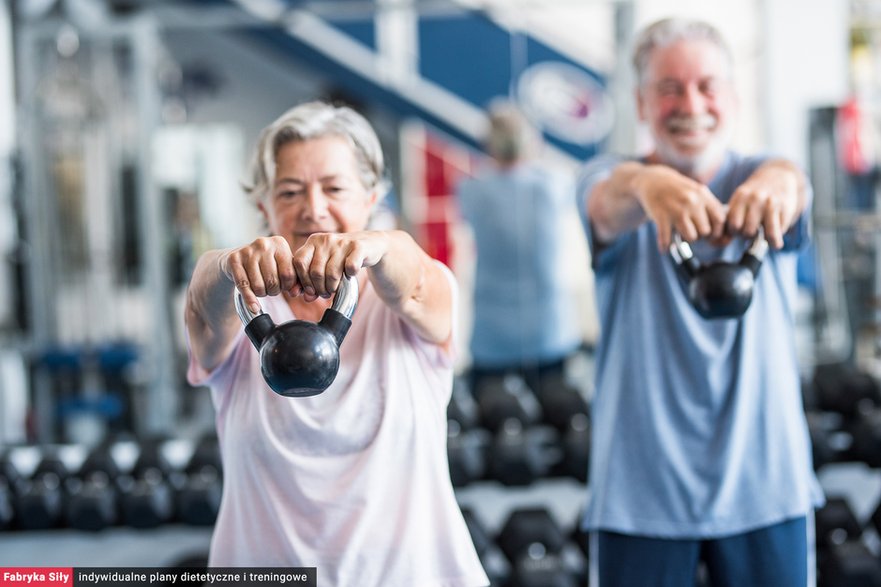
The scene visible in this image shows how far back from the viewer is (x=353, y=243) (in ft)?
3.35

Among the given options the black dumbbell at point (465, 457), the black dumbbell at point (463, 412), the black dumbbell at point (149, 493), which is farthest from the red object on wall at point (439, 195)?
the black dumbbell at point (149, 493)

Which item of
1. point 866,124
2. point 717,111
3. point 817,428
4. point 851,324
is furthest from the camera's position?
point 866,124

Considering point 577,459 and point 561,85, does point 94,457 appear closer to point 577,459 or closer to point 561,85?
point 577,459

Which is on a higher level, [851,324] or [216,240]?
[216,240]

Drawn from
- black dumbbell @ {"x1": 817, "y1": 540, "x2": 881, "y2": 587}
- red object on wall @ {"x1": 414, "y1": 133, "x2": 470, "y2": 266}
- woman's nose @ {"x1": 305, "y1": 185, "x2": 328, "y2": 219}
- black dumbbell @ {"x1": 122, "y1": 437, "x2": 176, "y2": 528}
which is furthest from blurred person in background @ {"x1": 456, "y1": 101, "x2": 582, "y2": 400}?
woman's nose @ {"x1": 305, "y1": 185, "x2": 328, "y2": 219}

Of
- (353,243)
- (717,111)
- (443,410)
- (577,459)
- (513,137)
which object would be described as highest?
(513,137)

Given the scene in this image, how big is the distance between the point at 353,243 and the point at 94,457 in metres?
2.31

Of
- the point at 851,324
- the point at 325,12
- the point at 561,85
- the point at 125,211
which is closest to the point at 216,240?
the point at 125,211

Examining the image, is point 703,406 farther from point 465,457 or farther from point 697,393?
point 465,457

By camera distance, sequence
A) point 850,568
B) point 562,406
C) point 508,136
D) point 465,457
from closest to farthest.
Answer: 1. point 850,568
2. point 465,457
3. point 562,406
4. point 508,136

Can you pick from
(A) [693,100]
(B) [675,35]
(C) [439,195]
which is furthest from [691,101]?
(C) [439,195]

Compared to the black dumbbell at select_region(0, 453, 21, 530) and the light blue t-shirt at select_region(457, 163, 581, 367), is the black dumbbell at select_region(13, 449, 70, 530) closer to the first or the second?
the black dumbbell at select_region(0, 453, 21, 530)

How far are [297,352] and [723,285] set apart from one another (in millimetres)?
524

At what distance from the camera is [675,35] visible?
1445 millimetres
